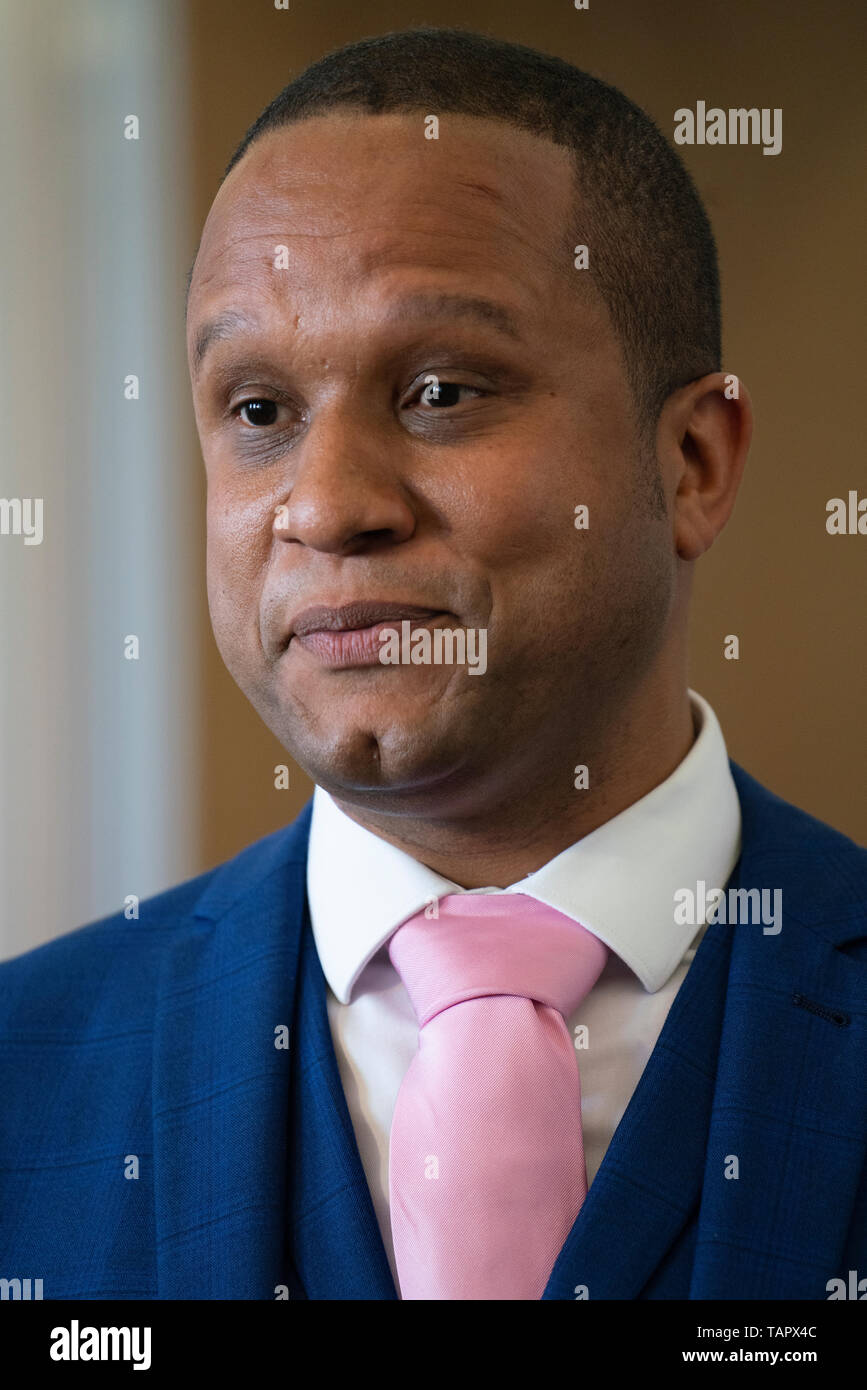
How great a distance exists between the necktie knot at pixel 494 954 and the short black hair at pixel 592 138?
1.20 ft

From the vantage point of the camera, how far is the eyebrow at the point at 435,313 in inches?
34.9

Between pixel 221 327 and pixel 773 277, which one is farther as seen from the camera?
pixel 773 277

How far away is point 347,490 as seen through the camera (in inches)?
34.1

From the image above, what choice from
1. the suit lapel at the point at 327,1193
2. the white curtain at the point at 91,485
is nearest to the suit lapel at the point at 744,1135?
the suit lapel at the point at 327,1193

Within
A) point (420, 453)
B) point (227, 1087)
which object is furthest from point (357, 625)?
point (227, 1087)

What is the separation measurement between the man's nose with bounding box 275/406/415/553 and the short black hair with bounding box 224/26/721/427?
0.21m

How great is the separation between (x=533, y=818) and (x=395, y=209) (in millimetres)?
431

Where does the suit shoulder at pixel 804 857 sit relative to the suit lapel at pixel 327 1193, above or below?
above

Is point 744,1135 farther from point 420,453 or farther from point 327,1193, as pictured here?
point 420,453

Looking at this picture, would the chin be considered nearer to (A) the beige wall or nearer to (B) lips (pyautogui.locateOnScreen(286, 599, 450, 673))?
(B) lips (pyautogui.locateOnScreen(286, 599, 450, 673))

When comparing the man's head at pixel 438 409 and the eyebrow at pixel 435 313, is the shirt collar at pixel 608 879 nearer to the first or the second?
the man's head at pixel 438 409

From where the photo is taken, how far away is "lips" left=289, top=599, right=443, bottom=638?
888 mm

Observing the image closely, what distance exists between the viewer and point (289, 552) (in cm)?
92
